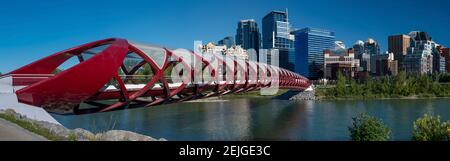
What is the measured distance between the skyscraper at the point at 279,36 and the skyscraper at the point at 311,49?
3.80m

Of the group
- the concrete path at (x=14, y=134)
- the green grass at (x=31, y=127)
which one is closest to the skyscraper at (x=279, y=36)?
the green grass at (x=31, y=127)

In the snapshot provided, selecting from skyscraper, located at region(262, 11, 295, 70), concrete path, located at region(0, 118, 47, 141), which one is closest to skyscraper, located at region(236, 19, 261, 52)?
skyscraper, located at region(262, 11, 295, 70)

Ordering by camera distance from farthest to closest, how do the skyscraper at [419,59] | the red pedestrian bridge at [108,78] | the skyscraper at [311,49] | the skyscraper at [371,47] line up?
the skyscraper at [371,47] → the skyscraper at [311,49] → the skyscraper at [419,59] → the red pedestrian bridge at [108,78]

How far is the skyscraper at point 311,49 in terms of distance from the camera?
120875 millimetres

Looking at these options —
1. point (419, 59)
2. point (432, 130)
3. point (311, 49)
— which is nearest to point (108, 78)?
point (432, 130)

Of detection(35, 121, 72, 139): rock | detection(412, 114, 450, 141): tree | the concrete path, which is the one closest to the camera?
the concrete path

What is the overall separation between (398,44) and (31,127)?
139145 millimetres

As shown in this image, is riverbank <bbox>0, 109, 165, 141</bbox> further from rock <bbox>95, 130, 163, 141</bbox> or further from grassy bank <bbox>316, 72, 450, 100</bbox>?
grassy bank <bbox>316, 72, 450, 100</bbox>

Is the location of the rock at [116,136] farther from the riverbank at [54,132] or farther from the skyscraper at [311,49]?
the skyscraper at [311,49]

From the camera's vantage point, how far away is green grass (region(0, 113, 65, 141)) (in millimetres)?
7432

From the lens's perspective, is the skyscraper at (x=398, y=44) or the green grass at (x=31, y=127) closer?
the green grass at (x=31, y=127)

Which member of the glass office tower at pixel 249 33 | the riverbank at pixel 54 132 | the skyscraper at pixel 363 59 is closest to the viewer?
the riverbank at pixel 54 132

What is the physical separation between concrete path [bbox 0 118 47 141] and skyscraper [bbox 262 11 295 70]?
12603 centimetres
